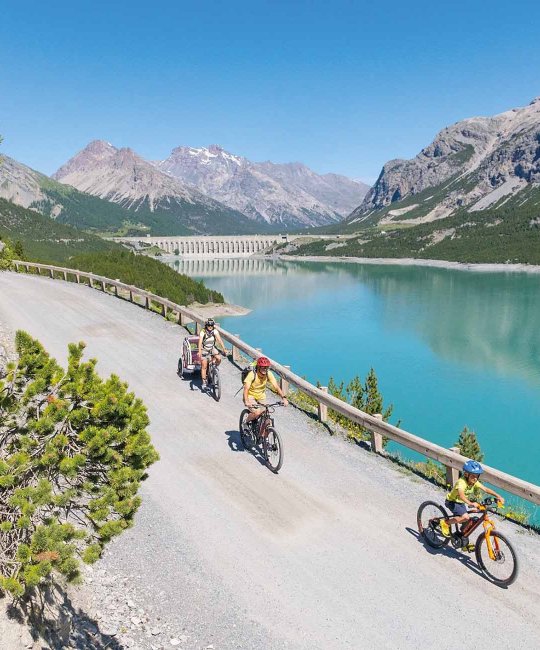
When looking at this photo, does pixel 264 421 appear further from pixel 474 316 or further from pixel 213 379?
pixel 474 316

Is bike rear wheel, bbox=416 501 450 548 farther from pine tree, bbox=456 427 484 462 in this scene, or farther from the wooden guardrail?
pine tree, bbox=456 427 484 462

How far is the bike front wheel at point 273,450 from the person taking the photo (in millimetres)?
11516

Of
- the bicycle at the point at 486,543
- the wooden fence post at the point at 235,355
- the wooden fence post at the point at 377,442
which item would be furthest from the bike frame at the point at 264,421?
the wooden fence post at the point at 235,355

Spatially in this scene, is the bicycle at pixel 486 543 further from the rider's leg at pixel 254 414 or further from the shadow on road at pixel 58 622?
the shadow on road at pixel 58 622

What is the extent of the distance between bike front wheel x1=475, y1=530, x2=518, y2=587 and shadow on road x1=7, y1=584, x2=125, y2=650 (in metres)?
5.48

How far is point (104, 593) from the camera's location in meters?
7.88

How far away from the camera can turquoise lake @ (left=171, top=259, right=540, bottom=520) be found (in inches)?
1304

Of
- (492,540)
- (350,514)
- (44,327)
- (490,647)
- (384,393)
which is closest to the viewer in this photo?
(490,647)

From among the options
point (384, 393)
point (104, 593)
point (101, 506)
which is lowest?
point (384, 393)

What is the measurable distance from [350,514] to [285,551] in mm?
1752

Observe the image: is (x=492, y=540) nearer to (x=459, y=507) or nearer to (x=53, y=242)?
(x=459, y=507)

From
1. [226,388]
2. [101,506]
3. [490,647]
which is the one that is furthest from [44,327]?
[490,647]

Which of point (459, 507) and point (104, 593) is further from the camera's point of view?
point (459, 507)

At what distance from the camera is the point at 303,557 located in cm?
870
